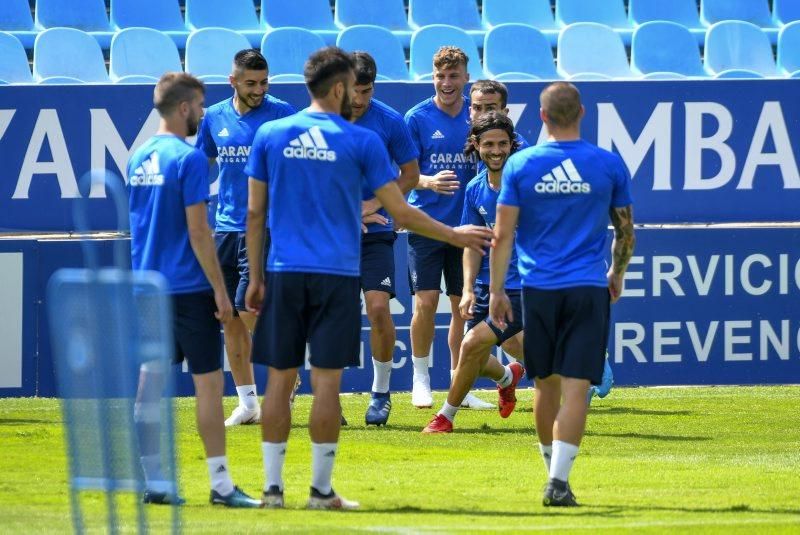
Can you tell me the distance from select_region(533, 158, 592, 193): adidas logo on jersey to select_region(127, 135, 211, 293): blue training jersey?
1.48 m

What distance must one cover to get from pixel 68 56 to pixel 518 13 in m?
4.78

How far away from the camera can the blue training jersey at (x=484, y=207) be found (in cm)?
892

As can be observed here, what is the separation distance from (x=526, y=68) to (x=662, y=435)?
19.9 feet

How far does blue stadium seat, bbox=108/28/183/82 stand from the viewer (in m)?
14.1

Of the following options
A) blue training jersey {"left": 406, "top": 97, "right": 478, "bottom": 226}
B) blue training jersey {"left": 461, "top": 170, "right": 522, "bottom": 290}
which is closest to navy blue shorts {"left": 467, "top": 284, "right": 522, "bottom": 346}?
blue training jersey {"left": 461, "top": 170, "right": 522, "bottom": 290}

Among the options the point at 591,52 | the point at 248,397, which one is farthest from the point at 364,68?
the point at 591,52

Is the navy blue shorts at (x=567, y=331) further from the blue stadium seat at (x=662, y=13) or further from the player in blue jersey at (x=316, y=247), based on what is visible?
the blue stadium seat at (x=662, y=13)

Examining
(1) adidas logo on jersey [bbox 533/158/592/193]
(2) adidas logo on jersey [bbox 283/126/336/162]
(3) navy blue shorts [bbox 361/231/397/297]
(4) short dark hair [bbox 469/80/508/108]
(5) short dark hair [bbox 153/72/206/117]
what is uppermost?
(5) short dark hair [bbox 153/72/206/117]

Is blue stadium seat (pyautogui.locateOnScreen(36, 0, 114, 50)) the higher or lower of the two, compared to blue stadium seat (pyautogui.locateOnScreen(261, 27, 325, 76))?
higher

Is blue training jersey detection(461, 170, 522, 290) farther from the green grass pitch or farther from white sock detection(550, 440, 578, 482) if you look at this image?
white sock detection(550, 440, 578, 482)

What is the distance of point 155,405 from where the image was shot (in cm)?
547

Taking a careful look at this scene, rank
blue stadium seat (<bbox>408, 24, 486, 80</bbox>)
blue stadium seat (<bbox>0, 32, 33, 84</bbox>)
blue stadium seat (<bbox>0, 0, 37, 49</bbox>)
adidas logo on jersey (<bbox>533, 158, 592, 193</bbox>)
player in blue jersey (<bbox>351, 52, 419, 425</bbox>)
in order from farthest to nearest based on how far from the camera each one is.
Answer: blue stadium seat (<bbox>0, 0, 37, 49</bbox>), blue stadium seat (<bbox>408, 24, 486, 80</bbox>), blue stadium seat (<bbox>0, 32, 33, 84</bbox>), player in blue jersey (<bbox>351, 52, 419, 425</bbox>), adidas logo on jersey (<bbox>533, 158, 592, 193</bbox>)

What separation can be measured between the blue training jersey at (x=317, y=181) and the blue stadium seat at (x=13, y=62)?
7.68 m

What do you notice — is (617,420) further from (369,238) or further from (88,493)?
(88,493)
